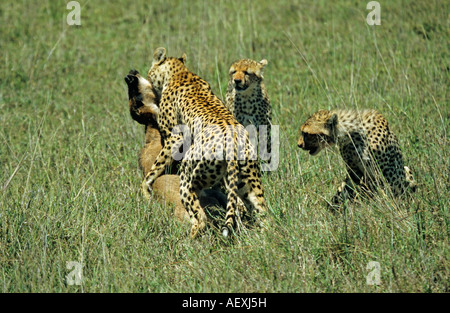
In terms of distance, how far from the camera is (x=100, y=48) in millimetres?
9633

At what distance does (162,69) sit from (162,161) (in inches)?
46.2

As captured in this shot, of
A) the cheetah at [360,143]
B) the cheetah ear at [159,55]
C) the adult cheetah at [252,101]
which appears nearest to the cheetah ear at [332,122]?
the cheetah at [360,143]

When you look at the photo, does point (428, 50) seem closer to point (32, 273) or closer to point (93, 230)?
point (93, 230)

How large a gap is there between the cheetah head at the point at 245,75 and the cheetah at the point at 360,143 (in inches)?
49.9

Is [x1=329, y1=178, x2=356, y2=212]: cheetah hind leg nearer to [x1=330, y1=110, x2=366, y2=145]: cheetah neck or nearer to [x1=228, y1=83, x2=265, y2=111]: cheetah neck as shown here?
[x1=330, y1=110, x2=366, y2=145]: cheetah neck

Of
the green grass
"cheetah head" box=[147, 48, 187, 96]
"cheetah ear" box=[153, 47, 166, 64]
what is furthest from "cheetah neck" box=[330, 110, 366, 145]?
"cheetah ear" box=[153, 47, 166, 64]

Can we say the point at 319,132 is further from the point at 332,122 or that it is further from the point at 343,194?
the point at 343,194

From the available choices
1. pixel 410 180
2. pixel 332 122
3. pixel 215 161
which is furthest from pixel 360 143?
pixel 215 161

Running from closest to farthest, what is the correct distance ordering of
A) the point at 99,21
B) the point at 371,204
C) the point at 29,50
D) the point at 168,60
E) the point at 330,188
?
the point at 371,204
the point at 330,188
the point at 168,60
the point at 29,50
the point at 99,21

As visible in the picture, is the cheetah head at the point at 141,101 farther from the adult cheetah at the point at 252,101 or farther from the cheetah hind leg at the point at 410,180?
the cheetah hind leg at the point at 410,180

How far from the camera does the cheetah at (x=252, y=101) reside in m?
6.26

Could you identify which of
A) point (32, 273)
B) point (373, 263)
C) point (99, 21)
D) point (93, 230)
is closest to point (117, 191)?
point (93, 230)
